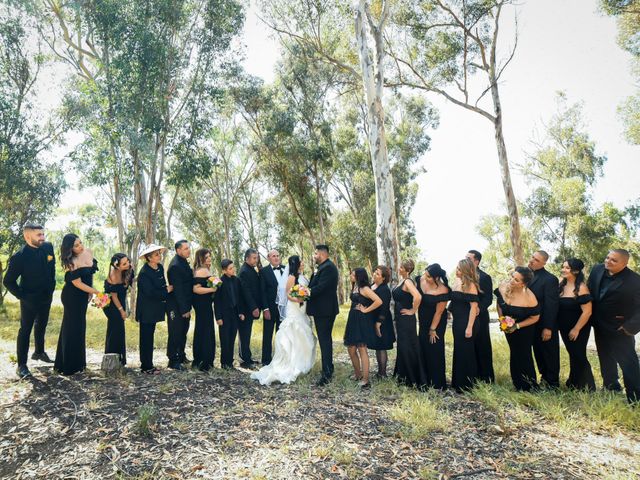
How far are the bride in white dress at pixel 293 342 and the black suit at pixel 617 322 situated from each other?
4436 millimetres

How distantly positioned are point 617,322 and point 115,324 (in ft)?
25.8

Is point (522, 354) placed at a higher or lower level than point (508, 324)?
lower

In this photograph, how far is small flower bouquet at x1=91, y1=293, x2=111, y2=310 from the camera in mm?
6766

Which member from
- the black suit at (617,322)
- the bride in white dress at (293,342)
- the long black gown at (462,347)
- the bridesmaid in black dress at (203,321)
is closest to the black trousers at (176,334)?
the bridesmaid in black dress at (203,321)

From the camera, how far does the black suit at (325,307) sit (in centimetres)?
718

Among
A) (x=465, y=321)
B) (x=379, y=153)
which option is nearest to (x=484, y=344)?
(x=465, y=321)

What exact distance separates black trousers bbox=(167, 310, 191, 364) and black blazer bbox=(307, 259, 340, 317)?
232cm

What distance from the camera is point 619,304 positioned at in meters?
6.09

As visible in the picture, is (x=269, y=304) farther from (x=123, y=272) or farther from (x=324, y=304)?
(x=123, y=272)

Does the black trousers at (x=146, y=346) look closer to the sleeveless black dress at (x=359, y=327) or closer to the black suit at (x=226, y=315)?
the black suit at (x=226, y=315)

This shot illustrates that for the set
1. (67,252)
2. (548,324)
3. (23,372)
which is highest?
(67,252)

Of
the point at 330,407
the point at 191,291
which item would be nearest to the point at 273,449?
the point at 330,407

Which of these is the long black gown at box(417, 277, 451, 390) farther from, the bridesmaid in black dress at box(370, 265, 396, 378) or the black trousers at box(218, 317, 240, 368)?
the black trousers at box(218, 317, 240, 368)

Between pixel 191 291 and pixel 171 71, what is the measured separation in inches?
493
